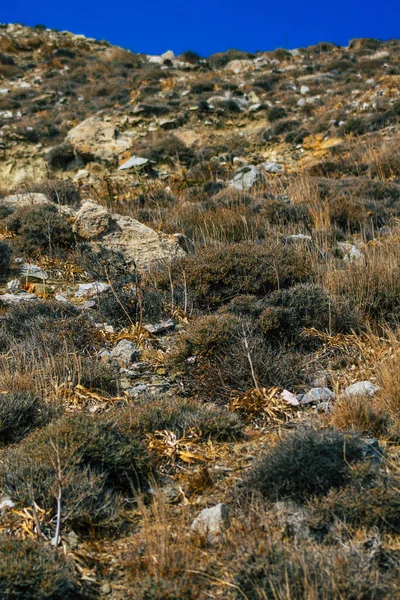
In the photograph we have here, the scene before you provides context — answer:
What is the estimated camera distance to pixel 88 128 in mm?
18375

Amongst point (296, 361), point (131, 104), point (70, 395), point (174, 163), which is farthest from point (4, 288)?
point (131, 104)

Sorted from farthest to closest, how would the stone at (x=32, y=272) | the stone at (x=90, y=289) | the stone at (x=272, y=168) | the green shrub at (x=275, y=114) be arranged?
the green shrub at (x=275, y=114), the stone at (x=272, y=168), the stone at (x=32, y=272), the stone at (x=90, y=289)

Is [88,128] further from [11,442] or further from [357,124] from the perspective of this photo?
[11,442]

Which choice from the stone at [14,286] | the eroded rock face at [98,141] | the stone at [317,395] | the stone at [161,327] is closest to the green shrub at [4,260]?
the stone at [14,286]

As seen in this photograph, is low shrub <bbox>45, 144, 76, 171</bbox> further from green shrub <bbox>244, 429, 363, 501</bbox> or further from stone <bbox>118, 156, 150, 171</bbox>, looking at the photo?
green shrub <bbox>244, 429, 363, 501</bbox>

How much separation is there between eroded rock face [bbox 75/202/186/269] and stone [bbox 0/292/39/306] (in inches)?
57.9

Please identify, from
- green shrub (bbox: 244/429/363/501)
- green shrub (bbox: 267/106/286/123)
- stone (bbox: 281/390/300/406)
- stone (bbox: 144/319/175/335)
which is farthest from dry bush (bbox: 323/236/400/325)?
green shrub (bbox: 267/106/286/123)

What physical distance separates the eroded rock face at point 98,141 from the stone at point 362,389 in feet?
46.7

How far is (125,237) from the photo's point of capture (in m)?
7.79

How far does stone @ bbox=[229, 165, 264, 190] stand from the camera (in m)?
12.7

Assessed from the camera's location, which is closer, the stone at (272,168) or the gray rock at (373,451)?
the gray rock at (373,451)

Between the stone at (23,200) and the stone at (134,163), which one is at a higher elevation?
the stone at (134,163)

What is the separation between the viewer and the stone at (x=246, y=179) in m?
12.7

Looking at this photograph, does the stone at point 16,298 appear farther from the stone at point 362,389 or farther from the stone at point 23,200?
the stone at point 362,389
